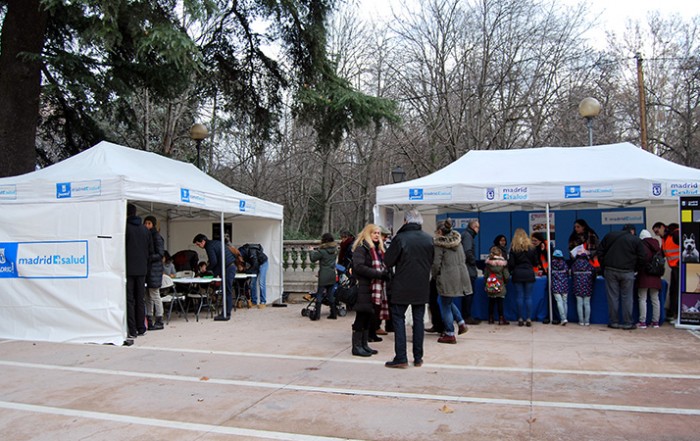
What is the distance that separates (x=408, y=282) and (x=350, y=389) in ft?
4.47

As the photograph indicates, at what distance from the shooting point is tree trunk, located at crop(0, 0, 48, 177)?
11234mm

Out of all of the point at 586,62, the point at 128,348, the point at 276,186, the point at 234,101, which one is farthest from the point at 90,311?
the point at 276,186

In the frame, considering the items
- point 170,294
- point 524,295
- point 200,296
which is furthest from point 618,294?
point 170,294

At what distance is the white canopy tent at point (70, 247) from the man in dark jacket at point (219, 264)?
156cm

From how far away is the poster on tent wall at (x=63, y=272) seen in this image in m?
8.21

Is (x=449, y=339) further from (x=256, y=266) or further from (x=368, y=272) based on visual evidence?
(x=256, y=266)

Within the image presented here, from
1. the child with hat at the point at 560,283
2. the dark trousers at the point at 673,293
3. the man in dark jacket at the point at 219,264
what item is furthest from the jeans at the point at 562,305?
the man in dark jacket at the point at 219,264

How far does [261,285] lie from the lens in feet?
43.5

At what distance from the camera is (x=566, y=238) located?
12.2 m

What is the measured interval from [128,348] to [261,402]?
3542mm

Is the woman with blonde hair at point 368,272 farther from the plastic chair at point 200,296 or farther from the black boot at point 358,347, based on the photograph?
the plastic chair at point 200,296

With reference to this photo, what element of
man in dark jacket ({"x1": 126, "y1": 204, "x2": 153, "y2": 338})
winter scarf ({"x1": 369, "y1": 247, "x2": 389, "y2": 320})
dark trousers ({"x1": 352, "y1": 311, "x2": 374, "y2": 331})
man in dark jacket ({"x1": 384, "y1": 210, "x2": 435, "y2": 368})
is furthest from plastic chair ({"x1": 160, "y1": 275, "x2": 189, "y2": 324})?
man in dark jacket ({"x1": 384, "y1": 210, "x2": 435, "y2": 368})

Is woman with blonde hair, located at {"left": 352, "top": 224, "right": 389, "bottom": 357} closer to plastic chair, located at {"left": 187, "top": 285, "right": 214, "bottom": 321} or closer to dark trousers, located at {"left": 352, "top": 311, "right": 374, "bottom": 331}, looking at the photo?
dark trousers, located at {"left": 352, "top": 311, "right": 374, "bottom": 331}

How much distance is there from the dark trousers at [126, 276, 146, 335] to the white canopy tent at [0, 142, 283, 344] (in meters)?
0.25
